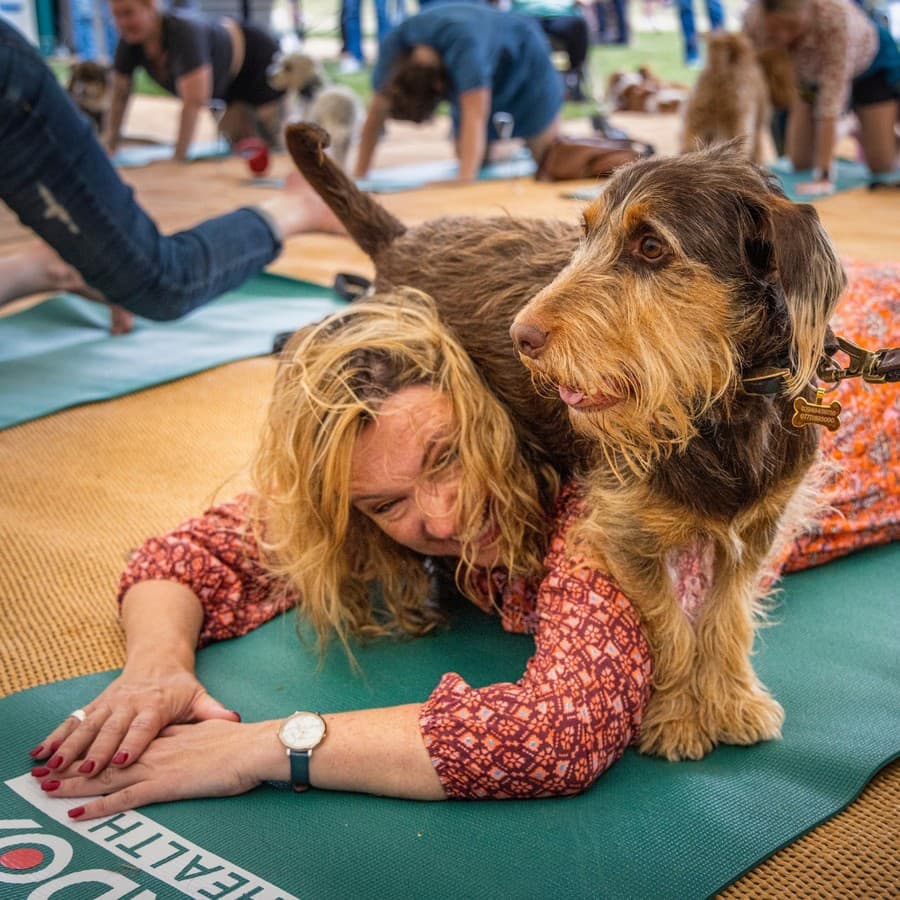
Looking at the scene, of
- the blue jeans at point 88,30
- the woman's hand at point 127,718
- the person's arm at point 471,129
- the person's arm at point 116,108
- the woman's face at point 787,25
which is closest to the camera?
the woman's hand at point 127,718

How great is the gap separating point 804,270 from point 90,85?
8074 millimetres

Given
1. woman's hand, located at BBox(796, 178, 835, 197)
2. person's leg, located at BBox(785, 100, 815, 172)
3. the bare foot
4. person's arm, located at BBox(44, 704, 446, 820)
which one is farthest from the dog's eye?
person's leg, located at BBox(785, 100, 815, 172)

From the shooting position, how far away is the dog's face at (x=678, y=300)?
47.8 inches

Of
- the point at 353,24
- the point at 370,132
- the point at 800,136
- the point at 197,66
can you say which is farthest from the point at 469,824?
the point at 353,24

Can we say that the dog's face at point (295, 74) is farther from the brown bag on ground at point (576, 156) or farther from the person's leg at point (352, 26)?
the person's leg at point (352, 26)

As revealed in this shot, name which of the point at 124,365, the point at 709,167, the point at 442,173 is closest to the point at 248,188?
the point at 442,173

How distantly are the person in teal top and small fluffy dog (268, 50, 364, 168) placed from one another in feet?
10.4

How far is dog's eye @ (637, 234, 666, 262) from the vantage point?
4.03 feet

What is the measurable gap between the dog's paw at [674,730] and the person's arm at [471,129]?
5524 millimetres

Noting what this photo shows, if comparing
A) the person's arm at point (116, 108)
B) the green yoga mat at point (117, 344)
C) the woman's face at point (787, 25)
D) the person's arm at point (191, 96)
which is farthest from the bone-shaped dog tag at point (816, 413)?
the person's arm at point (116, 108)

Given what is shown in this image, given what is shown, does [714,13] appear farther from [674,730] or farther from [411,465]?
[674,730]

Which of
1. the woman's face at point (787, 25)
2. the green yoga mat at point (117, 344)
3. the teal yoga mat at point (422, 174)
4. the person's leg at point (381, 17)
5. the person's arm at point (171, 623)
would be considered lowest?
the green yoga mat at point (117, 344)

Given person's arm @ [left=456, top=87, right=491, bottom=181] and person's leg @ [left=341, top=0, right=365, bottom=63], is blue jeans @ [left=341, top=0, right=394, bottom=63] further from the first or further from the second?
person's arm @ [left=456, top=87, right=491, bottom=181]

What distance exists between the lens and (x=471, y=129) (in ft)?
22.2
